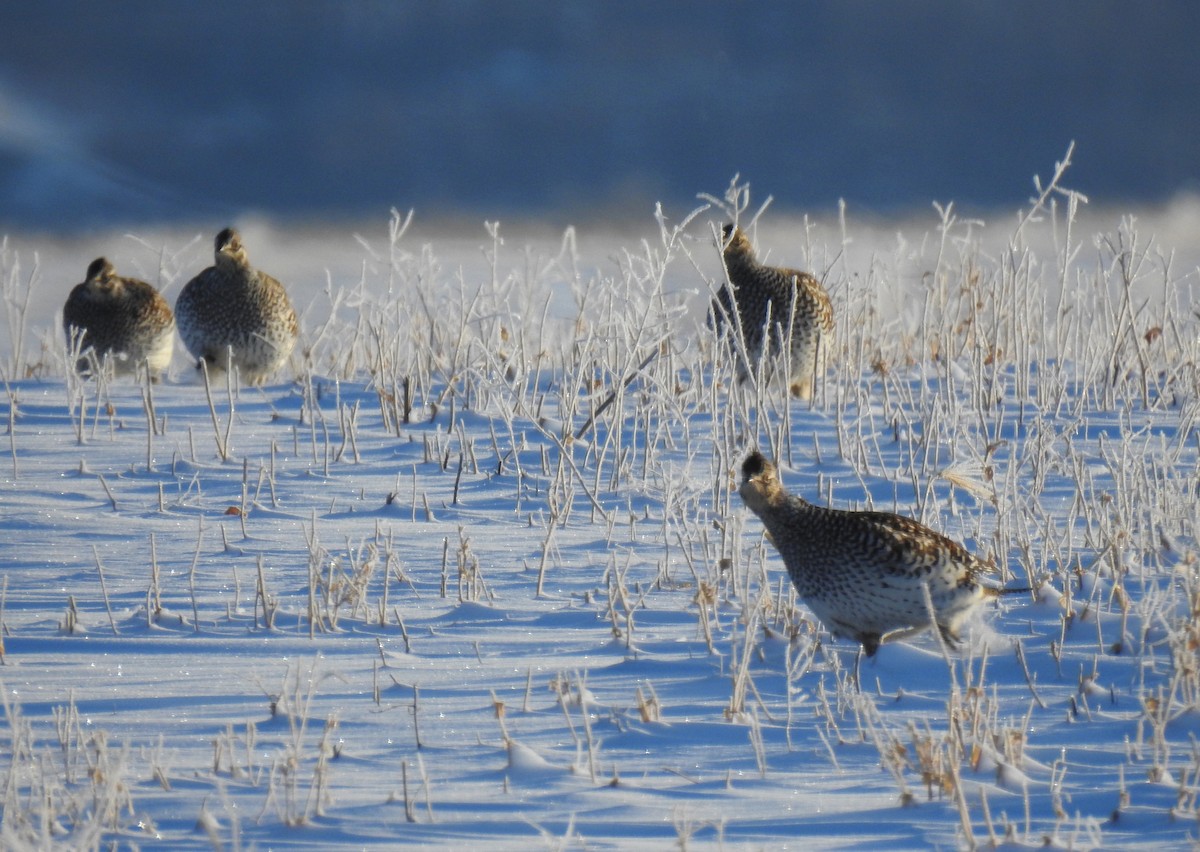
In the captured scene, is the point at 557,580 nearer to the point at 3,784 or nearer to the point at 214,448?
the point at 3,784

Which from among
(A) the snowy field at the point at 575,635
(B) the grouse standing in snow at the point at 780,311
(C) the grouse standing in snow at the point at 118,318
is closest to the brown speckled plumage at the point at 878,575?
(A) the snowy field at the point at 575,635

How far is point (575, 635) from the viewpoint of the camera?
423 cm

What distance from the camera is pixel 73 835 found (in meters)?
2.64

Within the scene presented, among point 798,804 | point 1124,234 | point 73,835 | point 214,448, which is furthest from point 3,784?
point 1124,234

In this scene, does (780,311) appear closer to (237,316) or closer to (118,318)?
(237,316)

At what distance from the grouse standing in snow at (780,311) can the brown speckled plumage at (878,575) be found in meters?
3.49

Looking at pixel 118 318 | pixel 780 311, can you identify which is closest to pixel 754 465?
pixel 780 311

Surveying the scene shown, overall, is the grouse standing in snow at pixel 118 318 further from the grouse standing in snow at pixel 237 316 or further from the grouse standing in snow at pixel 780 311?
the grouse standing in snow at pixel 780 311

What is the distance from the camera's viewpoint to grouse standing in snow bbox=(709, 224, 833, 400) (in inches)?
307

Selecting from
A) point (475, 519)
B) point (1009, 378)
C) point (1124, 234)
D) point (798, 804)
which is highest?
point (1124, 234)

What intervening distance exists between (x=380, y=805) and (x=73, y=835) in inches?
21.6

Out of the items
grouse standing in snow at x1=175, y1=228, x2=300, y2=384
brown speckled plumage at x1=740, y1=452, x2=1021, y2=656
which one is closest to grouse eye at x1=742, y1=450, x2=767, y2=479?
brown speckled plumage at x1=740, y1=452, x2=1021, y2=656

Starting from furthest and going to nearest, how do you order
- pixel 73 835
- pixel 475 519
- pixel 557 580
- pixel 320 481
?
pixel 320 481 < pixel 475 519 < pixel 557 580 < pixel 73 835

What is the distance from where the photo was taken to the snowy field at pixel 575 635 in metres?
2.86
